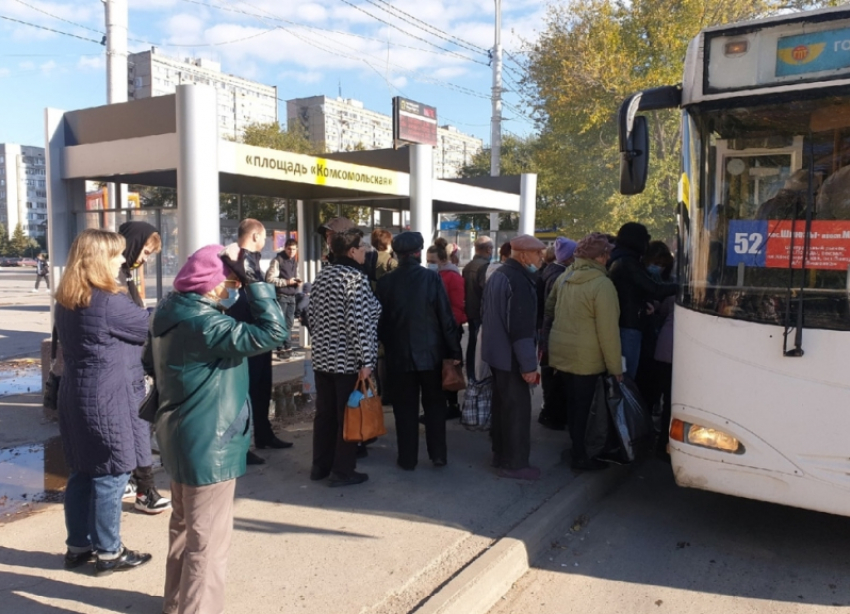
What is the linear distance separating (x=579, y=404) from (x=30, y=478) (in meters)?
4.20

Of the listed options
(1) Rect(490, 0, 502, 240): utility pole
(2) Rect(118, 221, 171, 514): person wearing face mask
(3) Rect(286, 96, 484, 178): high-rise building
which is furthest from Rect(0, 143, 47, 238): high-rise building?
(2) Rect(118, 221, 171, 514): person wearing face mask

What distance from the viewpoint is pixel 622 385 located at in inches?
213

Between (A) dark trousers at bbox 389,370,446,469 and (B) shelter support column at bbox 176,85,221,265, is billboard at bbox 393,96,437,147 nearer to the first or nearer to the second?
(B) shelter support column at bbox 176,85,221,265

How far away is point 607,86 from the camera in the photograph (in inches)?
727

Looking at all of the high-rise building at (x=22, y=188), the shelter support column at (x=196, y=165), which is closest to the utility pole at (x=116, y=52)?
the shelter support column at (x=196, y=165)

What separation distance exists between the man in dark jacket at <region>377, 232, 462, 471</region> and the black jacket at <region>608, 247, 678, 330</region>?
1435mm

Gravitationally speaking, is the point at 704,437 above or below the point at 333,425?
above

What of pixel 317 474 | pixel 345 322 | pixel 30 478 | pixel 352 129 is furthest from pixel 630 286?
pixel 352 129

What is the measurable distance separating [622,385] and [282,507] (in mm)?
2583

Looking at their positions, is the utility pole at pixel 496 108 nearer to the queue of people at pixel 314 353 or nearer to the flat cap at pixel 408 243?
the queue of people at pixel 314 353

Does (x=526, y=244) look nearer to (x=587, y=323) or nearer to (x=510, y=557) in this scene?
(x=587, y=323)

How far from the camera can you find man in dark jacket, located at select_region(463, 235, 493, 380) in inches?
294

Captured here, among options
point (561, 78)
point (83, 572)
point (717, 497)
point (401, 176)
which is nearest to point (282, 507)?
point (83, 572)

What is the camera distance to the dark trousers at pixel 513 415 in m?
5.28
